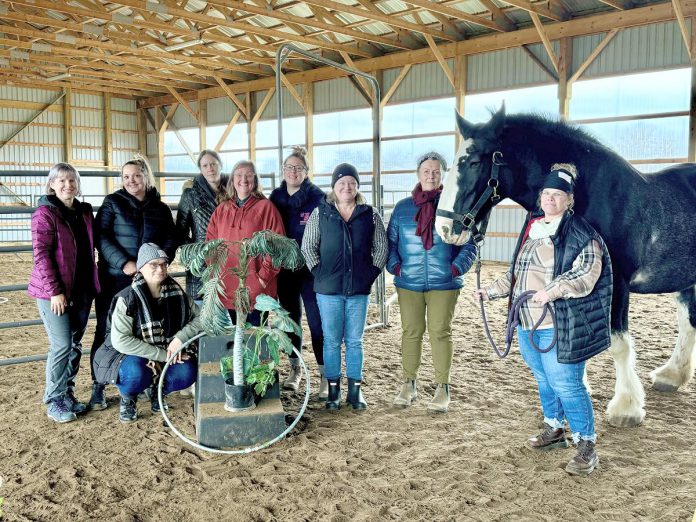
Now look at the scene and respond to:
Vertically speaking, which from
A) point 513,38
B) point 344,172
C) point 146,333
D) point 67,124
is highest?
point 513,38

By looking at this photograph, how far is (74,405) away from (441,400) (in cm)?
221

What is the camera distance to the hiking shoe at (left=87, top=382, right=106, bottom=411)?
3.77 m

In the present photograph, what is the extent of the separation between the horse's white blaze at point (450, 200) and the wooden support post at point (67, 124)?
63.9ft

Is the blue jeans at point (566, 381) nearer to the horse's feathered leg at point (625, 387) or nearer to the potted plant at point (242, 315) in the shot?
the horse's feathered leg at point (625, 387)

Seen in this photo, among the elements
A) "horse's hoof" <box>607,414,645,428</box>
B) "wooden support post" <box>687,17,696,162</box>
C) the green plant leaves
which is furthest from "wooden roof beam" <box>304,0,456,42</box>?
"horse's hoof" <box>607,414,645,428</box>

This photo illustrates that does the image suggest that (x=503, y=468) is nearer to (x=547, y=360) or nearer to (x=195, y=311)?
(x=547, y=360)

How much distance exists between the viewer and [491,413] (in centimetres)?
378

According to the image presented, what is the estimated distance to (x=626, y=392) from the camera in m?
3.57

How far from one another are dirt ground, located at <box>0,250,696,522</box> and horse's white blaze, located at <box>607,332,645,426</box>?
0.07 meters

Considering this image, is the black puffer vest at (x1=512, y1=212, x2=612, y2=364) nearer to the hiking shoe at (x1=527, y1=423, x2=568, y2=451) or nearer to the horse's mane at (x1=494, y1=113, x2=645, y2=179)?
the hiking shoe at (x1=527, y1=423, x2=568, y2=451)

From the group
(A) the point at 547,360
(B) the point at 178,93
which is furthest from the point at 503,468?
(B) the point at 178,93

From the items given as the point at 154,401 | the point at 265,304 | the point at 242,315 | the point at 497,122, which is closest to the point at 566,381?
the point at 497,122

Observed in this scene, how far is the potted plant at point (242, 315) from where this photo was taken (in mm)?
3258

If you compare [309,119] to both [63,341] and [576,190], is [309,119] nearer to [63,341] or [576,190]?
[63,341]
